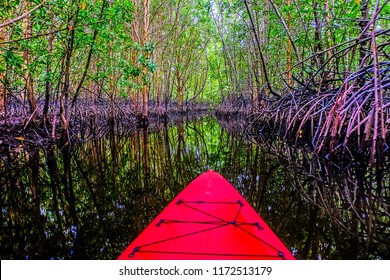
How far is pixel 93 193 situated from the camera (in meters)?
2.77

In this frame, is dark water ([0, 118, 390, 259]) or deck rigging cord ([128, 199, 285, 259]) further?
dark water ([0, 118, 390, 259])

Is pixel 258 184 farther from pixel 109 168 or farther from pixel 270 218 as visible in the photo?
pixel 109 168

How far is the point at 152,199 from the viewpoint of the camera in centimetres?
260

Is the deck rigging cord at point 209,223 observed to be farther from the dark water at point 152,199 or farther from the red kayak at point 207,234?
the dark water at point 152,199

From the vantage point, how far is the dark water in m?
1.76

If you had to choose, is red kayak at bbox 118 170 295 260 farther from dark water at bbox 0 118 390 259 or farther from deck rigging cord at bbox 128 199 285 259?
dark water at bbox 0 118 390 259

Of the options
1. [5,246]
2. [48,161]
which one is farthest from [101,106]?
[5,246]

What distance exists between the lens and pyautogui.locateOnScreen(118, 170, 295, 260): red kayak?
146 cm

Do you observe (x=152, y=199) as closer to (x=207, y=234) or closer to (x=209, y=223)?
(x=209, y=223)

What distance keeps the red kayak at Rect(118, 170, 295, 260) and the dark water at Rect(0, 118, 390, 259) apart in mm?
226

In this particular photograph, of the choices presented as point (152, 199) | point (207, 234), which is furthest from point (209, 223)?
point (152, 199)

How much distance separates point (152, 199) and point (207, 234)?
105 centimetres

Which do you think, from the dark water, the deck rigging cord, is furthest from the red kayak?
the dark water
